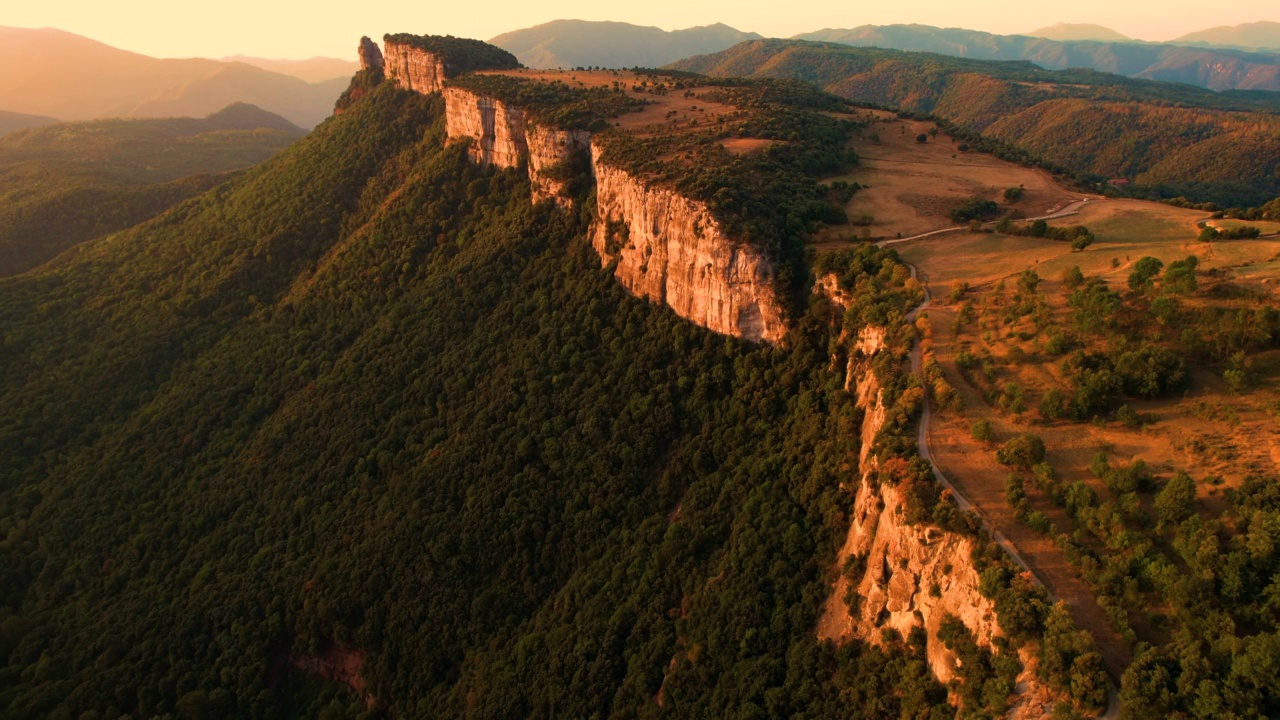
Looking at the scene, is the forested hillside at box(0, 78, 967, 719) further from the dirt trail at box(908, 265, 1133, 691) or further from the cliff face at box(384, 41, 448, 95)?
the cliff face at box(384, 41, 448, 95)

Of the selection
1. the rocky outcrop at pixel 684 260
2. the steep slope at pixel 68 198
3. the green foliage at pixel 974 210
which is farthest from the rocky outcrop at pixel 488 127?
the steep slope at pixel 68 198

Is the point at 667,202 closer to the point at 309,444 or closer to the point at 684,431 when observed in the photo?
the point at 684,431

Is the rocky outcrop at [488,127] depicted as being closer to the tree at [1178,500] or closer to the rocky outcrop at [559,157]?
the rocky outcrop at [559,157]

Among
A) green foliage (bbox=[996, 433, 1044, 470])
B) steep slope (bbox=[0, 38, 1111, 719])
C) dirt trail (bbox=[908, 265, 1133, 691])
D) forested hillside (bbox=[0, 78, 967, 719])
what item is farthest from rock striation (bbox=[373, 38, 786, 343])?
green foliage (bbox=[996, 433, 1044, 470])

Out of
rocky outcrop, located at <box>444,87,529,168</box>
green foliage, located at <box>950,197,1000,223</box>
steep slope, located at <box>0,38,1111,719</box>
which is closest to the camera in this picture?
steep slope, located at <box>0,38,1111,719</box>

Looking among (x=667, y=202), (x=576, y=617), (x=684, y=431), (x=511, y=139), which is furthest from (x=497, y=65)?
(x=576, y=617)
